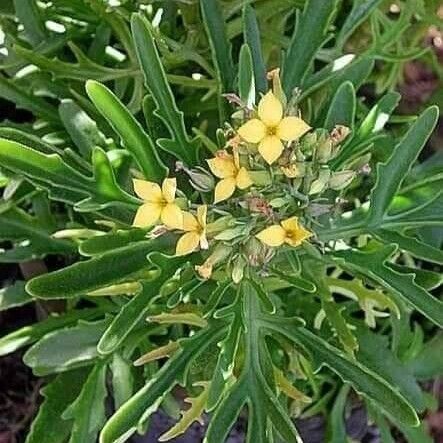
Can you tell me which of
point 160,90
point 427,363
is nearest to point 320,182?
point 160,90

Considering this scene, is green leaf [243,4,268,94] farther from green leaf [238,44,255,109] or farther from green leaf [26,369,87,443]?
green leaf [26,369,87,443]

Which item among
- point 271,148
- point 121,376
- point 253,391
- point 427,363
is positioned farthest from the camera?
point 427,363

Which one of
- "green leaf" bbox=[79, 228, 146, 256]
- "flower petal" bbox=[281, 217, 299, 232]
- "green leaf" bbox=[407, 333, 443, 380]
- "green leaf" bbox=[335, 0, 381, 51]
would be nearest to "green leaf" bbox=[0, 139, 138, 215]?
"green leaf" bbox=[79, 228, 146, 256]

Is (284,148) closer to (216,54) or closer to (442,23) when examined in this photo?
(216,54)

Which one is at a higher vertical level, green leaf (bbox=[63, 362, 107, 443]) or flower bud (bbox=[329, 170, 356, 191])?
flower bud (bbox=[329, 170, 356, 191])

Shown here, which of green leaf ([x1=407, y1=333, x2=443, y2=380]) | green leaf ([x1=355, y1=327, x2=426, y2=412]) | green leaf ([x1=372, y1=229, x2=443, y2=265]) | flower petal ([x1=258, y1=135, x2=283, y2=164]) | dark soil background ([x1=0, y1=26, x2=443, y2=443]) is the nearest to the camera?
flower petal ([x1=258, y1=135, x2=283, y2=164])

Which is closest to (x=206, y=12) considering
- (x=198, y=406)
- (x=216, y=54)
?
(x=216, y=54)

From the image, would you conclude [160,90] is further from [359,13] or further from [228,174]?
[359,13]
